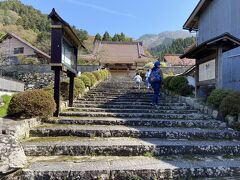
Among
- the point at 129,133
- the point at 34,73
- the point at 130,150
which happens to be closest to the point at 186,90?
the point at 129,133

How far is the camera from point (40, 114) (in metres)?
6.88

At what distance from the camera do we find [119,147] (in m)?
5.43

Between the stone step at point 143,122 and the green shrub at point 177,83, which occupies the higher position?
the green shrub at point 177,83

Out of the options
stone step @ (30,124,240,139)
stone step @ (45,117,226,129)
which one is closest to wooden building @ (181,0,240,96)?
stone step @ (45,117,226,129)

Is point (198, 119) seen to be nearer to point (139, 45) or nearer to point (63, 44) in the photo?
point (63, 44)

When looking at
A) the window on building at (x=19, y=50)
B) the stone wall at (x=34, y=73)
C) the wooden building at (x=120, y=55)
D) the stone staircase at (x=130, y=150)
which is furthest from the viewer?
the window on building at (x=19, y=50)

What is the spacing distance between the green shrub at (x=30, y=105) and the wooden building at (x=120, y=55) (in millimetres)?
33511

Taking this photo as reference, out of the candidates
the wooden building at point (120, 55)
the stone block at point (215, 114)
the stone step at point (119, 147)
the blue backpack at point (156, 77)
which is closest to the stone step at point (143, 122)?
the stone block at point (215, 114)

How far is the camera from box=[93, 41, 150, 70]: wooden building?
1619 inches

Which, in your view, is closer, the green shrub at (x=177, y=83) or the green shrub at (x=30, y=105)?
the green shrub at (x=30, y=105)

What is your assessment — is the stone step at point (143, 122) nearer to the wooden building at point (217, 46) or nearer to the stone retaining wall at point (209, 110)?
the stone retaining wall at point (209, 110)

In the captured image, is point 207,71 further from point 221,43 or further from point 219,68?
point 221,43

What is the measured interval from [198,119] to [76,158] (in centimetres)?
444

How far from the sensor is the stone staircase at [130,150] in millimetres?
4543
